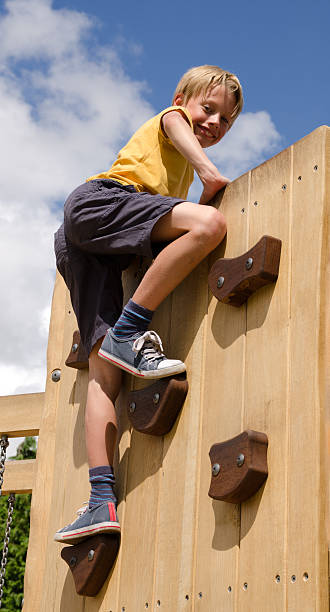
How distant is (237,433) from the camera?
75.9 inches

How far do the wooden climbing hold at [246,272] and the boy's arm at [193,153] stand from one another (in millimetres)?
258

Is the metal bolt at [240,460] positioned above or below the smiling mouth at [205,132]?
below

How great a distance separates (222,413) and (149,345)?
31 cm

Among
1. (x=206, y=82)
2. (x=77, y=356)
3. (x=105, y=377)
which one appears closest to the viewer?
(x=105, y=377)

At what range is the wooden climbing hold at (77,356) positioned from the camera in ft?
8.61

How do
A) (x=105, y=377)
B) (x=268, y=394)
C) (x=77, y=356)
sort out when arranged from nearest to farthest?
(x=268, y=394) → (x=105, y=377) → (x=77, y=356)

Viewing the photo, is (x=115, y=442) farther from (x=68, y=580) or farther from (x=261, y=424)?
(x=261, y=424)

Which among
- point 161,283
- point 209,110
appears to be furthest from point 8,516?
point 209,110

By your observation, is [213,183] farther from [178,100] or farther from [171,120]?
[178,100]

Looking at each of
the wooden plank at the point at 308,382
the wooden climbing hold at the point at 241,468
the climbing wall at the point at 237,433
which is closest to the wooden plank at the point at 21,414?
the climbing wall at the point at 237,433

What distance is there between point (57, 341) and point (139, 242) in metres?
0.86

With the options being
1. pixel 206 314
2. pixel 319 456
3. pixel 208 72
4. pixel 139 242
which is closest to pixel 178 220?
pixel 139 242

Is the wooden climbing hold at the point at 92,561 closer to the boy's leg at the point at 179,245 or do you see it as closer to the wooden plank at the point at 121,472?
the wooden plank at the point at 121,472

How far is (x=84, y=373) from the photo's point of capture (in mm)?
2676
